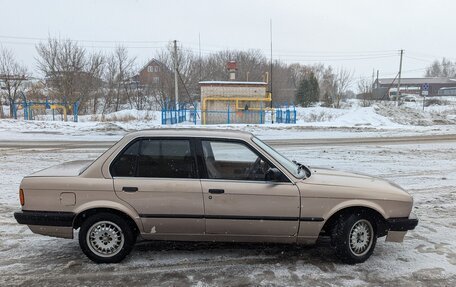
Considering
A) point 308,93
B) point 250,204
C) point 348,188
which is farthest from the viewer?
point 308,93

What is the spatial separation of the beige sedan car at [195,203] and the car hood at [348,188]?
0.01 meters

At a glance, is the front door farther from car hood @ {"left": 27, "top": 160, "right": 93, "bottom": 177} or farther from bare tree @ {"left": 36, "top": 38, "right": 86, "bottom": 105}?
bare tree @ {"left": 36, "top": 38, "right": 86, "bottom": 105}

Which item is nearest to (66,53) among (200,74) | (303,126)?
(200,74)

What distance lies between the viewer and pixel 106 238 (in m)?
4.26

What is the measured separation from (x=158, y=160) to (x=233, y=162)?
88cm

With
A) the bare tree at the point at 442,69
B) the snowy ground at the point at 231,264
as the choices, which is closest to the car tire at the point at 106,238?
the snowy ground at the point at 231,264

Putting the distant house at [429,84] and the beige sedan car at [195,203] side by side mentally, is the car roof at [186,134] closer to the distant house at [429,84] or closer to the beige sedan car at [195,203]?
the beige sedan car at [195,203]

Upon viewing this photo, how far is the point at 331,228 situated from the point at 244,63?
205 ft

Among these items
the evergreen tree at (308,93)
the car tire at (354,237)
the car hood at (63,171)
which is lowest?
the car tire at (354,237)

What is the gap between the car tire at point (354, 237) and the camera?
4230 mm

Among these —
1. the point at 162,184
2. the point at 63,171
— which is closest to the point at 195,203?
the point at 162,184

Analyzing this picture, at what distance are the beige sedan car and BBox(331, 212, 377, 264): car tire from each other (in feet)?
0.04

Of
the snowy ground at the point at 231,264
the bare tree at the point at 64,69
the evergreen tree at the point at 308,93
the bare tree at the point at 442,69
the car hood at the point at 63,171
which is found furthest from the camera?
the bare tree at the point at 442,69

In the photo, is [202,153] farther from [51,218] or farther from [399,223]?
[399,223]
